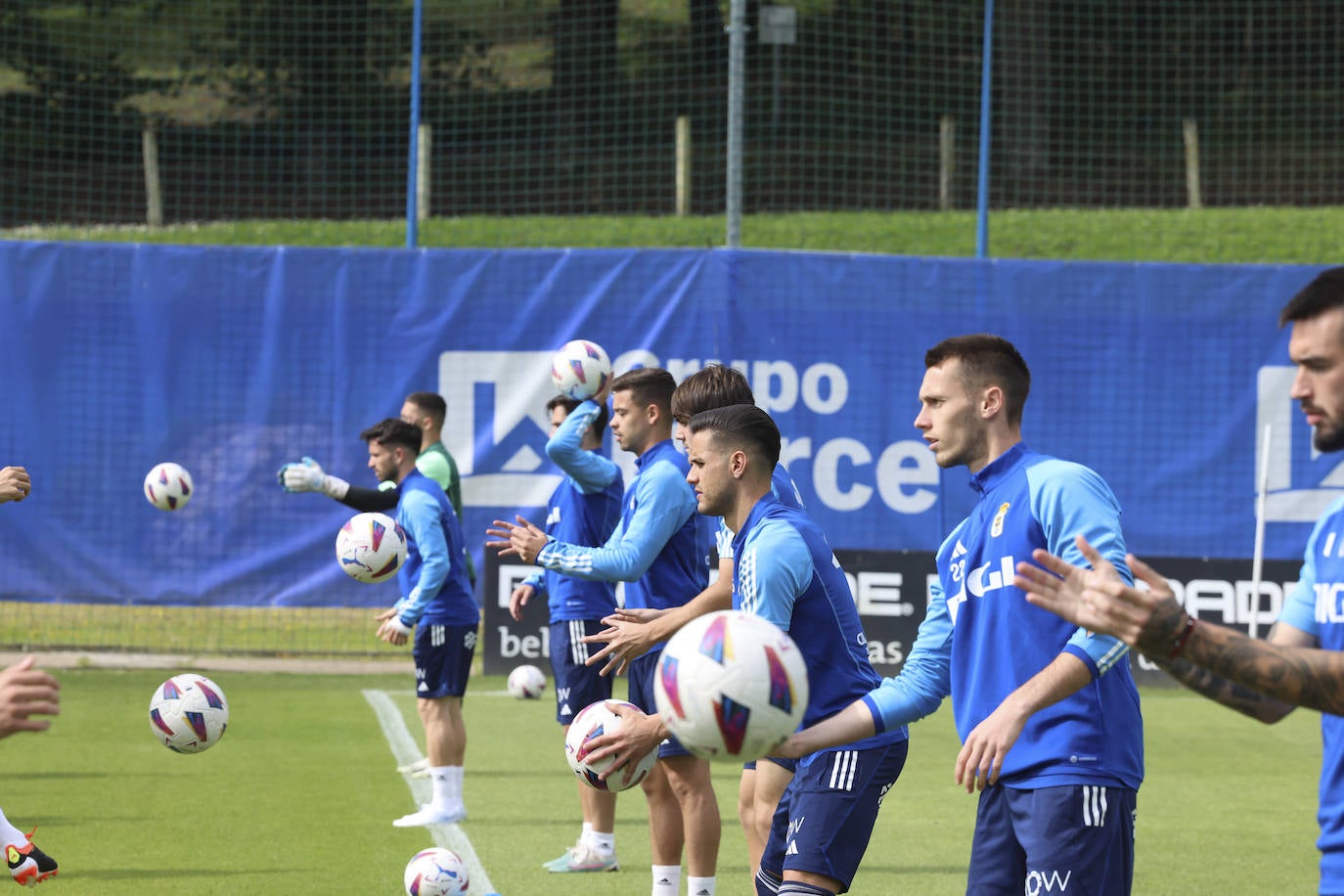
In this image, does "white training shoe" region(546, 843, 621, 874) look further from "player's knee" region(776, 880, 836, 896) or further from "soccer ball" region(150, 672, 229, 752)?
"player's knee" region(776, 880, 836, 896)

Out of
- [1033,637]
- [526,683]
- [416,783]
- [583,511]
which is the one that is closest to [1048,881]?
[1033,637]

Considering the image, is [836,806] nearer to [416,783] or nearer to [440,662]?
[440,662]

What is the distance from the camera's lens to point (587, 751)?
5422mm

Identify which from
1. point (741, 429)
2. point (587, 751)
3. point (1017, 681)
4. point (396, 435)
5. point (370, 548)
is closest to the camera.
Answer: point (1017, 681)

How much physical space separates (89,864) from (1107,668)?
18.0 feet

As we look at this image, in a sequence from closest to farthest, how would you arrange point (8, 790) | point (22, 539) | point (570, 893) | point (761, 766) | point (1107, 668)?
point (1107, 668) < point (761, 766) < point (570, 893) < point (8, 790) < point (22, 539)

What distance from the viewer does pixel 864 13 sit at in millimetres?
18438

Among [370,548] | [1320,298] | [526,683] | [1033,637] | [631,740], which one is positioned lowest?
[526,683]

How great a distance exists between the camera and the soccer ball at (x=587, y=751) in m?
5.32

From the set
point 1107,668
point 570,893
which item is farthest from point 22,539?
point 1107,668

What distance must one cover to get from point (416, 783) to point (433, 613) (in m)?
1.31

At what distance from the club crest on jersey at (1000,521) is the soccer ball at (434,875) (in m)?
3.13

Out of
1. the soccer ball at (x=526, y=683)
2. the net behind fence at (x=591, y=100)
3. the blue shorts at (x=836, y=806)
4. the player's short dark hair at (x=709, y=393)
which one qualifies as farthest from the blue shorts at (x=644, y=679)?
the net behind fence at (x=591, y=100)

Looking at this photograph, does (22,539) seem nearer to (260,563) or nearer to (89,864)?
(260,563)
